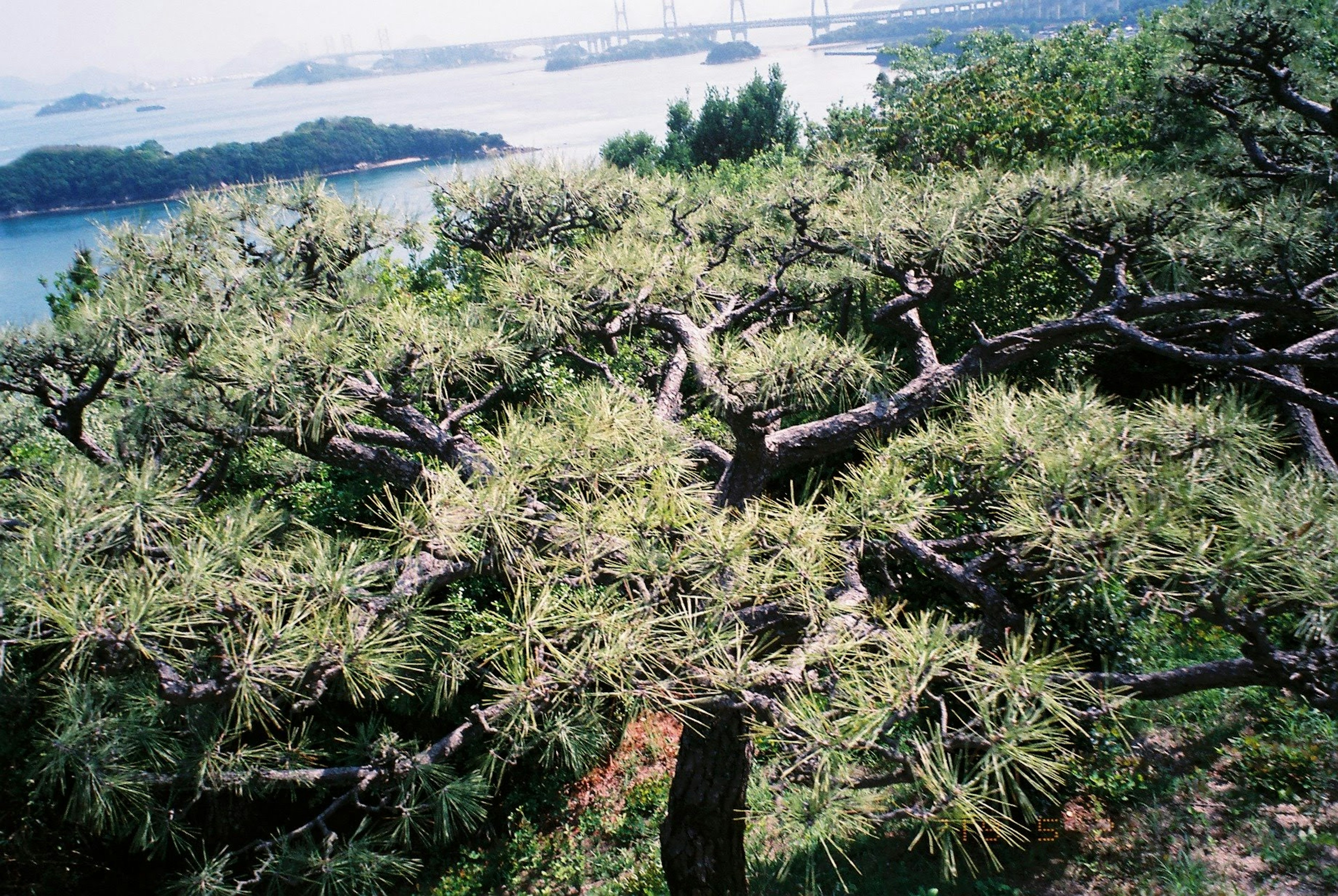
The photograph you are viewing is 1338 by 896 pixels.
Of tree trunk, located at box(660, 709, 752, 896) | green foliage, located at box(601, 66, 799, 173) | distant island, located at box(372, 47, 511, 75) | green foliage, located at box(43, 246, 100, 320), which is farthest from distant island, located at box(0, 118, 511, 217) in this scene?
tree trunk, located at box(660, 709, 752, 896)

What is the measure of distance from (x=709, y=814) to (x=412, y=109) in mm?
12889

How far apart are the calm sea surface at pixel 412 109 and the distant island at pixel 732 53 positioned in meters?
0.46

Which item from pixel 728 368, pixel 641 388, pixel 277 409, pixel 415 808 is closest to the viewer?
pixel 415 808

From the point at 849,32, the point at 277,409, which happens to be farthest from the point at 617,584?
the point at 849,32

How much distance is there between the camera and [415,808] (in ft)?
8.39

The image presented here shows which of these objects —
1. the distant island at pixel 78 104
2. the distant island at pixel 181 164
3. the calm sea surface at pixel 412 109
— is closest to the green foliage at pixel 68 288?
the calm sea surface at pixel 412 109

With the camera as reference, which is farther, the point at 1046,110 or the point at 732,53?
the point at 732,53

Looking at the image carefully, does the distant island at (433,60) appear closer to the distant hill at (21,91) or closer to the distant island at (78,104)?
the distant island at (78,104)

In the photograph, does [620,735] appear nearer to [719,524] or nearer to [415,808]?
[415,808]

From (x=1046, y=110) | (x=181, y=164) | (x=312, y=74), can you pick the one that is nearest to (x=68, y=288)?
(x=181, y=164)

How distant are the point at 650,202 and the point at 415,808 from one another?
4319 mm

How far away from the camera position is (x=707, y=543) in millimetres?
2174

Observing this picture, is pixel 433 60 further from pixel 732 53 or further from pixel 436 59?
pixel 732 53

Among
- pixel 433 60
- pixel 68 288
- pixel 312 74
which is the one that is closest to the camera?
pixel 68 288
